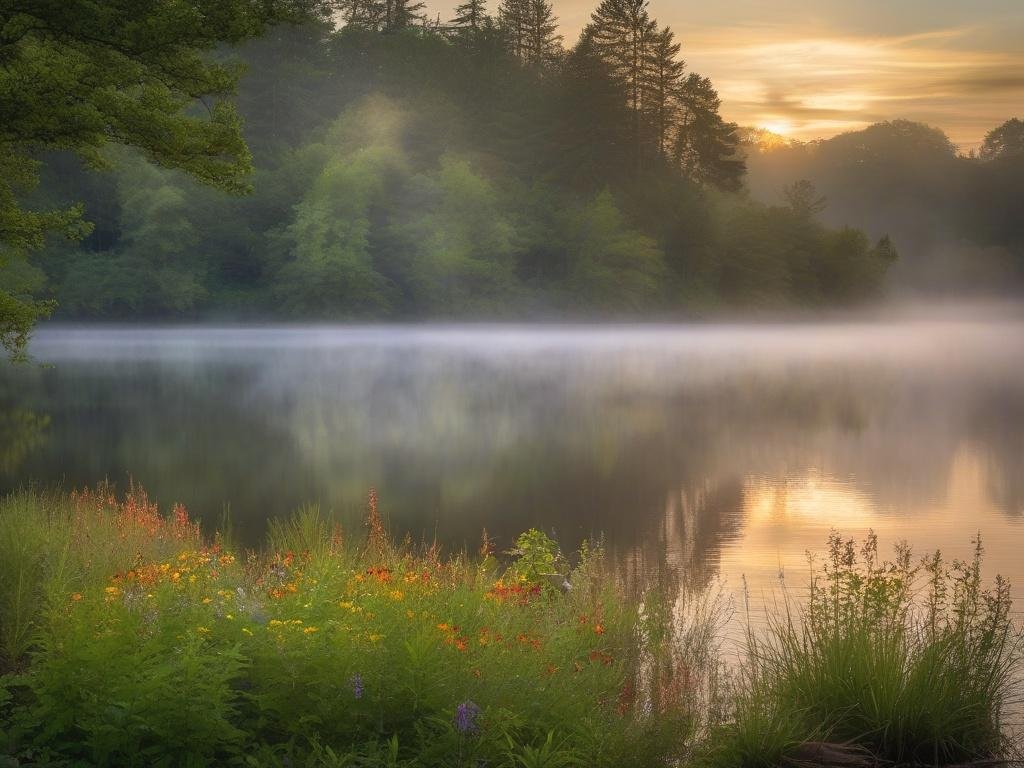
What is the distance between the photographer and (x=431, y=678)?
670 cm

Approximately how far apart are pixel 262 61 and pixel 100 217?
17833 mm

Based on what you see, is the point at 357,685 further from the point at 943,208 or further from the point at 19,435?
the point at 943,208

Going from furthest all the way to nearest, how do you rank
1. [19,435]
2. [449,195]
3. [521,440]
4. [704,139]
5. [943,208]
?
[943,208], [704,139], [449,195], [521,440], [19,435]

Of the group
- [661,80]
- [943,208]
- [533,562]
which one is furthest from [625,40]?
[943,208]

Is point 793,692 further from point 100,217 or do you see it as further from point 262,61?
point 262,61

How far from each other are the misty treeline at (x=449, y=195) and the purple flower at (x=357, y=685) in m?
70.5

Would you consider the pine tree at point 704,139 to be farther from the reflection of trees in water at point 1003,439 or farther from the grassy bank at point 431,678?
the grassy bank at point 431,678

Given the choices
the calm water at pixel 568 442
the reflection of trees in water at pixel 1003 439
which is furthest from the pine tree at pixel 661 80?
the reflection of trees in water at pixel 1003 439

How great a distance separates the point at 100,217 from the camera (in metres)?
80.4

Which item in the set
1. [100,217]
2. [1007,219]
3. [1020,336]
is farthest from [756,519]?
[1007,219]

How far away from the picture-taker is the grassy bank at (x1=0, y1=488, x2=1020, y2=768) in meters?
6.28

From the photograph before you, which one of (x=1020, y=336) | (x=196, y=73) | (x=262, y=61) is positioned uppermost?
(x=262, y=61)

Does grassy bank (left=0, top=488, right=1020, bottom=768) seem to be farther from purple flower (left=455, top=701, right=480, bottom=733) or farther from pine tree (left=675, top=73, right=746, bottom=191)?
pine tree (left=675, top=73, right=746, bottom=191)

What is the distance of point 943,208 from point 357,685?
200053mm
